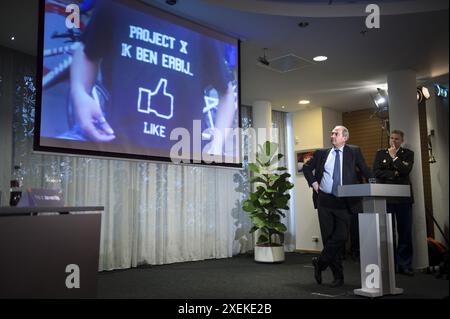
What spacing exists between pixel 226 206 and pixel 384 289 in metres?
3.66

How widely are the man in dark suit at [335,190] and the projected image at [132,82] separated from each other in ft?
3.26

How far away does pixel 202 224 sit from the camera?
6066mm

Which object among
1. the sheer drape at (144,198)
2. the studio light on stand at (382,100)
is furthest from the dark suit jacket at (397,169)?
the sheer drape at (144,198)

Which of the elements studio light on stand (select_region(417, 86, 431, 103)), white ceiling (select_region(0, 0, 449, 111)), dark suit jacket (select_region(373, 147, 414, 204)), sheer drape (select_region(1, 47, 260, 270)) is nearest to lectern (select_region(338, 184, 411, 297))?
white ceiling (select_region(0, 0, 449, 111))

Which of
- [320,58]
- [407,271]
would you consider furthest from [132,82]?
[407,271]

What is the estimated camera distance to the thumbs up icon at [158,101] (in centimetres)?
342

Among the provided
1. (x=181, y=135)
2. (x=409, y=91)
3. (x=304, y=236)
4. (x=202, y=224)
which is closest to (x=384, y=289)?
(x=181, y=135)

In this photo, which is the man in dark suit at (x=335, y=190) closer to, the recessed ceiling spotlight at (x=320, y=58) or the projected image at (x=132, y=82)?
the projected image at (x=132, y=82)

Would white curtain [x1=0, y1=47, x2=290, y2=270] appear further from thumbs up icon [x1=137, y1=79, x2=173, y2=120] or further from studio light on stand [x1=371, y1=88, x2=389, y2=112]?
studio light on stand [x1=371, y1=88, x2=389, y2=112]

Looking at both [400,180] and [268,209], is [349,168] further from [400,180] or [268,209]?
[268,209]

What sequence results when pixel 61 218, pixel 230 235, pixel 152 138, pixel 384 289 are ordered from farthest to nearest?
pixel 230 235
pixel 152 138
pixel 384 289
pixel 61 218

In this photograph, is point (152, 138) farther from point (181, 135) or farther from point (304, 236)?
point (304, 236)

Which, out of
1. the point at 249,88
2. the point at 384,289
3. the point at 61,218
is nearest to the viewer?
the point at 61,218

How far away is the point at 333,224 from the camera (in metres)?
3.41
